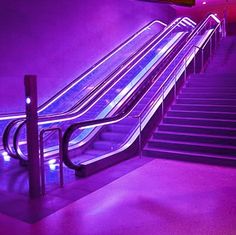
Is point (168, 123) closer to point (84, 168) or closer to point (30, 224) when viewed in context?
point (84, 168)

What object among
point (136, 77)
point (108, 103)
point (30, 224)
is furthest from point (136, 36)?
point (30, 224)

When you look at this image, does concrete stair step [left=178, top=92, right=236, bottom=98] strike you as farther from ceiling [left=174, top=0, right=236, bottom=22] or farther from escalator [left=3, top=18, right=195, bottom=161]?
ceiling [left=174, top=0, right=236, bottom=22]

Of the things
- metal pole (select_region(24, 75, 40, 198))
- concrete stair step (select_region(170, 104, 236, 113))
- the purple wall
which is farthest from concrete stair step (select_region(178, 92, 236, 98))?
metal pole (select_region(24, 75, 40, 198))

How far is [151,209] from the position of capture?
3799 mm

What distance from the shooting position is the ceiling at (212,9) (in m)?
17.3

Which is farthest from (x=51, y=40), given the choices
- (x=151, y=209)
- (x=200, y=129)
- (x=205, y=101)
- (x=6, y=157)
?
(x=151, y=209)

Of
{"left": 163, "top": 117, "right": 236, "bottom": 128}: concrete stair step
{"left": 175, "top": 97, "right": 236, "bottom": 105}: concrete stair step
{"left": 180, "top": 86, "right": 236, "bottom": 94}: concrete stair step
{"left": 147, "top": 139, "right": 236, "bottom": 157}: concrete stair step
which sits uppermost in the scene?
{"left": 180, "top": 86, "right": 236, "bottom": 94}: concrete stair step

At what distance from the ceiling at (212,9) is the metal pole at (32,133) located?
601 inches

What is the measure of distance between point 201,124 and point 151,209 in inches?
141

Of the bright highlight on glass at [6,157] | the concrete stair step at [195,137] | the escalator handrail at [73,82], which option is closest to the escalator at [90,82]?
→ the escalator handrail at [73,82]

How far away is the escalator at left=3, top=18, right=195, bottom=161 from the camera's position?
6270 mm

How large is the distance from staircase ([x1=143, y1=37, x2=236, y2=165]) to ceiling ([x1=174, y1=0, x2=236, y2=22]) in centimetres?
1037

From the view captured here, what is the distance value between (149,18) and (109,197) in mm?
11971

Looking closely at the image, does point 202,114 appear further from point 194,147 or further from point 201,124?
point 194,147
